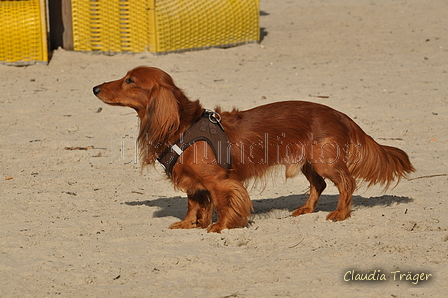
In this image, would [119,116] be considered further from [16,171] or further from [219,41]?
[219,41]

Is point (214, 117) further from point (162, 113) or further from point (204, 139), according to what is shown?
point (162, 113)

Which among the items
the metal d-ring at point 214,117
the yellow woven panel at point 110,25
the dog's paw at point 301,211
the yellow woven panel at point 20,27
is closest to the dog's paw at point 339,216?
the dog's paw at point 301,211

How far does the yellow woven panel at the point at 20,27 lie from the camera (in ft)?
36.5

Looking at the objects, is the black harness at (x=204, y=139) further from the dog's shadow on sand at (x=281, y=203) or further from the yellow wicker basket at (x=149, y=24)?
the yellow wicker basket at (x=149, y=24)

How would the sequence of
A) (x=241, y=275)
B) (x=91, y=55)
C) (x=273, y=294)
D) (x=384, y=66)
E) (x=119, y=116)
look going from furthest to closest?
(x=91, y=55), (x=384, y=66), (x=119, y=116), (x=241, y=275), (x=273, y=294)

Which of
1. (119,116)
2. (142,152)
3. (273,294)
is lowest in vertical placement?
(119,116)

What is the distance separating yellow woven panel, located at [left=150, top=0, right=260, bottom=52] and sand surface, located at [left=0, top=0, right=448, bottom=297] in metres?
0.27

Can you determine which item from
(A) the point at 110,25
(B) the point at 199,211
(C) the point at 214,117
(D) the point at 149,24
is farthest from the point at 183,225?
(A) the point at 110,25

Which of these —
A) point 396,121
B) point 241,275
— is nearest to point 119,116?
point 396,121

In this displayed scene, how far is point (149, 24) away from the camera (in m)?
11.7

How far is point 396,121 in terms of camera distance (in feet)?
27.6

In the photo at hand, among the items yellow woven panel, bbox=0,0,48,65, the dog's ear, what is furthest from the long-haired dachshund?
yellow woven panel, bbox=0,0,48,65

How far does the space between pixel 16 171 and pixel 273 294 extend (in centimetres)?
390

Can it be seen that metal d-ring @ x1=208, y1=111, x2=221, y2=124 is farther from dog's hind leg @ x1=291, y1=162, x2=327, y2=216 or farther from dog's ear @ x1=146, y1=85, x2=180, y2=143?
dog's hind leg @ x1=291, y1=162, x2=327, y2=216
